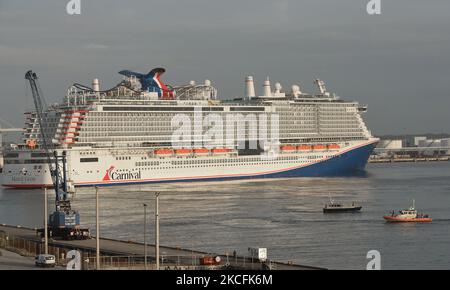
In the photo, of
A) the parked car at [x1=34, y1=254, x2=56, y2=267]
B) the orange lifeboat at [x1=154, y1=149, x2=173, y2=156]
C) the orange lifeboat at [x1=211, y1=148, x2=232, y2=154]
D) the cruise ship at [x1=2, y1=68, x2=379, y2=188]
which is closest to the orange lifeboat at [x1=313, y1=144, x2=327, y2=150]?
the cruise ship at [x1=2, y1=68, x2=379, y2=188]

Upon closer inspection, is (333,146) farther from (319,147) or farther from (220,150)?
(220,150)

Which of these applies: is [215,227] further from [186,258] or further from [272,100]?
[272,100]

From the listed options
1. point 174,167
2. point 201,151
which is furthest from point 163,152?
point 201,151

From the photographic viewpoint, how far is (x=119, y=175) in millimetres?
76438

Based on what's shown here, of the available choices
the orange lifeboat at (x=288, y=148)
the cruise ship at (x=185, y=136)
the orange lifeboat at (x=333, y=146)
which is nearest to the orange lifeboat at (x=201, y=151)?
the cruise ship at (x=185, y=136)

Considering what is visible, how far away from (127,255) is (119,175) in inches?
1735

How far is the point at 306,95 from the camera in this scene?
98.9 meters

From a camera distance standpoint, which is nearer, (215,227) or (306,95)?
(215,227)

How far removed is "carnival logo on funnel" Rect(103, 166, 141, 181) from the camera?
75688 millimetres

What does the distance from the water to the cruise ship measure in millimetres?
2683

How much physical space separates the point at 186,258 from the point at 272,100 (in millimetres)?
64222

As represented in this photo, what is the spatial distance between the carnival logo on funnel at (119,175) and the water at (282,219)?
2.38 m

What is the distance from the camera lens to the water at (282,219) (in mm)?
35562
